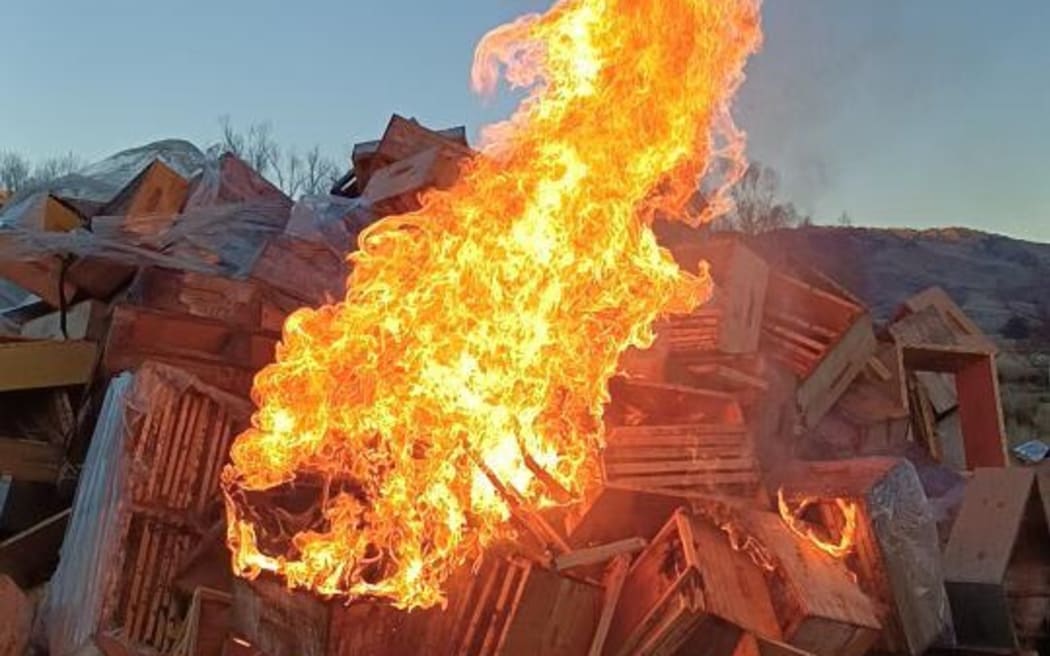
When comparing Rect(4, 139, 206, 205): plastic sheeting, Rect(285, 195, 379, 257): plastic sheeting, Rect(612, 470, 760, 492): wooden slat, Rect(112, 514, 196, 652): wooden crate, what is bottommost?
Rect(112, 514, 196, 652): wooden crate

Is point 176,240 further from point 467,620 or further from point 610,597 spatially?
point 610,597

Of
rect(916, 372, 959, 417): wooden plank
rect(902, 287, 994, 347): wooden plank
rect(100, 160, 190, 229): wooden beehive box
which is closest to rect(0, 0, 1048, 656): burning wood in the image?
rect(100, 160, 190, 229): wooden beehive box

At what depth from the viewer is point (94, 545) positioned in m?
6.47

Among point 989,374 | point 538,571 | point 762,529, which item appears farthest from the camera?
point 989,374

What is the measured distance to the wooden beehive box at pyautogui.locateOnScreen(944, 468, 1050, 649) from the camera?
6.72 meters

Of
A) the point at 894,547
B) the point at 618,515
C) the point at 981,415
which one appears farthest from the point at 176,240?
the point at 981,415

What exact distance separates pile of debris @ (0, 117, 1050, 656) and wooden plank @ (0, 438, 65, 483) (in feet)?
0.06

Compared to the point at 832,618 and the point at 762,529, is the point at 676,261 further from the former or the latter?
the point at 832,618

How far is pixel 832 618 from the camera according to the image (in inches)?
222

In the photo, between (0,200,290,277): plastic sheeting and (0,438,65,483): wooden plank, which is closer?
(0,438,65,483): wooden plank

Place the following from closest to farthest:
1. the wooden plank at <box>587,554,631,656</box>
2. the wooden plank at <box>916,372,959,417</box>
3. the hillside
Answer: the wooden plank at <box>587,554,631,656</box> < the wooden plank at <box>916,372,959,417</box> < the hillside

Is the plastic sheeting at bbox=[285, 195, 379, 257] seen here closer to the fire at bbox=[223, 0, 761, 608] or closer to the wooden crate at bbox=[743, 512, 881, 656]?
the fire at bbox=[223, 0, 761, 608]

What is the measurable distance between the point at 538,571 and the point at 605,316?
87.7 inches

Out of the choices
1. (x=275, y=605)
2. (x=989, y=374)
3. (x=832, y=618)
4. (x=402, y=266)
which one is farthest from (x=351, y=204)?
(x=989, y=374)
